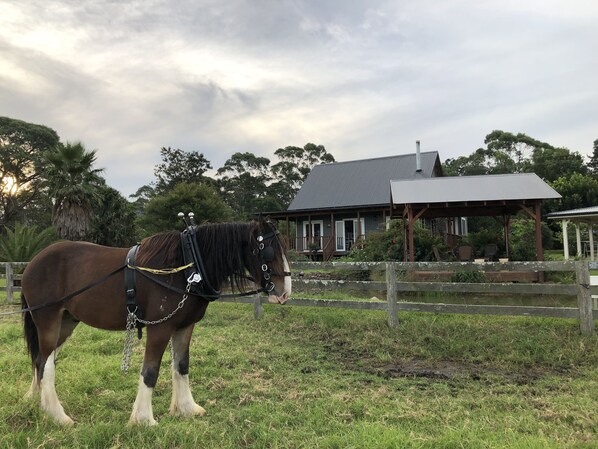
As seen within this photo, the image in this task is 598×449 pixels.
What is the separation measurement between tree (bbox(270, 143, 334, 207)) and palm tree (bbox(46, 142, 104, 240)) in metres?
32.6

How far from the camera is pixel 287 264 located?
3.26 metres

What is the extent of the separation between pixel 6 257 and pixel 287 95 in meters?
10.3

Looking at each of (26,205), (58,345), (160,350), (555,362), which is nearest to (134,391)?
(58,345)

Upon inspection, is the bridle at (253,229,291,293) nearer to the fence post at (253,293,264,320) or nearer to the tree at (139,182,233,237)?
the fence post at (253,293,264,320)

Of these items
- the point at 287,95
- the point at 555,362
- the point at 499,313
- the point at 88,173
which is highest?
the point at 287,95

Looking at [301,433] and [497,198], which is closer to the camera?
[301,433]

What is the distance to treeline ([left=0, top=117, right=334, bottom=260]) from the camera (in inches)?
661

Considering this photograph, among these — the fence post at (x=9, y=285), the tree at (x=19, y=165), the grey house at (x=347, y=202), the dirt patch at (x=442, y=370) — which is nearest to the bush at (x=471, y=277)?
the dirt patch at (x=442, y=370)

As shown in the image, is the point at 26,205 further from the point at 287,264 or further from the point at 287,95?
the point at 287,264

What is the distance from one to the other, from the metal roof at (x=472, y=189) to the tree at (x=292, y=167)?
34.9 metres

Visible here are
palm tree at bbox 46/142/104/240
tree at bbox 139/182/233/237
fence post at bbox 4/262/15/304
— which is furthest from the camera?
tree at bbox 139/182/233/237

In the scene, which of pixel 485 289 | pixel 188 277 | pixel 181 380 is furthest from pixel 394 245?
pixel 188 277

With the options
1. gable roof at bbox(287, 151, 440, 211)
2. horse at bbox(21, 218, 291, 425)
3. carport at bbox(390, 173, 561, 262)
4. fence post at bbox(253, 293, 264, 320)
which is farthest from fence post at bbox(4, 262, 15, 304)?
gable roof at bbox(287, 151, 440, 211)

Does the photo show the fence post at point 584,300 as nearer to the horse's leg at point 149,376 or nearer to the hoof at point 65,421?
the horse's leg at point 149,376
